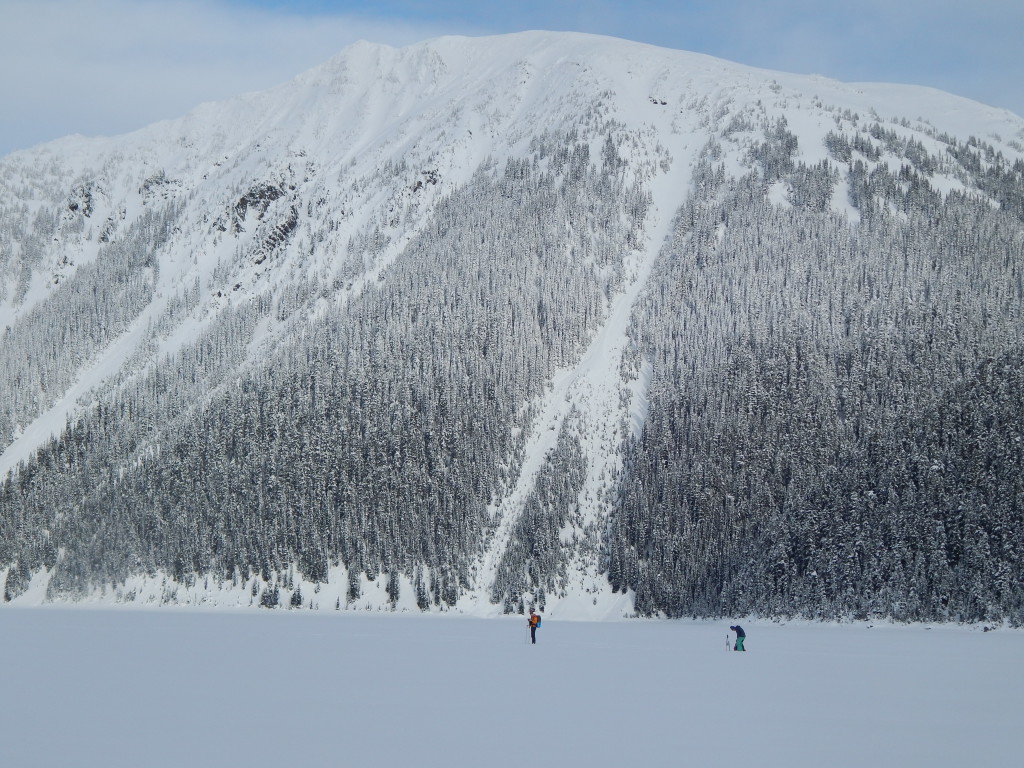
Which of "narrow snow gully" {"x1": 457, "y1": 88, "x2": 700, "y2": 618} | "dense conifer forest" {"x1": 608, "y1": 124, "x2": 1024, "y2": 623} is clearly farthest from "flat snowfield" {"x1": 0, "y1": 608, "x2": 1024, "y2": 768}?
"narrow snow gully" {"x1": 457, "y1": 88, "x2": 700, "y2": 618}

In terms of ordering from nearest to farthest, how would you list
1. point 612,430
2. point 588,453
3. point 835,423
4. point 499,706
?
point 499,706, point 835,423, point 588,453, point 612,430

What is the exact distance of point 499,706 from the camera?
25109 millimetres

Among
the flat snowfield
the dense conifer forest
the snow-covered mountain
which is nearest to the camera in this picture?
the flat snowfield

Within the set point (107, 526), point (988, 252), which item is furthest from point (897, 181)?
point (107, 526)

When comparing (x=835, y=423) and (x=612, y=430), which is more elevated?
(x=612, y=430)

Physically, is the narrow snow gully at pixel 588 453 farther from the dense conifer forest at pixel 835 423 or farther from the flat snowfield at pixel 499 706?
the flat snowfield at pixel 499 706

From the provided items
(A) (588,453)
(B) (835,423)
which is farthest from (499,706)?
(A) (588,453)

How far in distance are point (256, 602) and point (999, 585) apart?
86346mm

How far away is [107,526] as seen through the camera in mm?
129125

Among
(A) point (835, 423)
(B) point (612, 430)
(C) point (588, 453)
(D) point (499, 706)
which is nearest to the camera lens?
(D) point (499, 706)

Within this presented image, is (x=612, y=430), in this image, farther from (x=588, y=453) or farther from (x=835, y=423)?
(x=835, y=423)

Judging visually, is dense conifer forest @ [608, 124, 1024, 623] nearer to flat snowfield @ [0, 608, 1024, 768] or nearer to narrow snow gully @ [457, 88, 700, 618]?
narrow snow gully @ [457, 88, 700, 618]

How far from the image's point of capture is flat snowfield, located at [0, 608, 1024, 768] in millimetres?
18969

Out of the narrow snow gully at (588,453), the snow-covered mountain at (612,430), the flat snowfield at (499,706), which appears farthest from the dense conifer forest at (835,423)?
the flat snowfield at (499,706)
